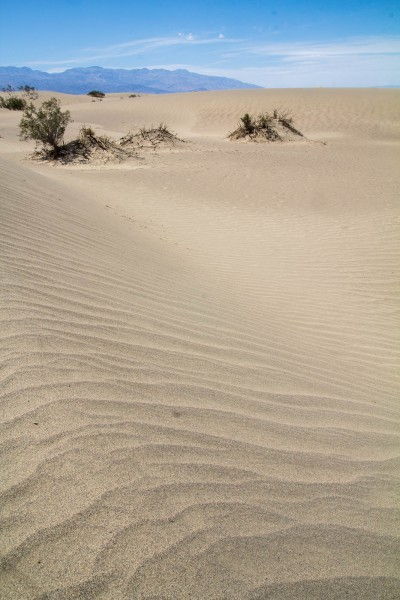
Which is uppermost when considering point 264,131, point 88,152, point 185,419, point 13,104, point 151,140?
point 13,104

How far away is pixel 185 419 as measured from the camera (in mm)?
2125

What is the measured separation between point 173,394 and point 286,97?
3244cm

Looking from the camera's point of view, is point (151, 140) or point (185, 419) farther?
point (151, 140)

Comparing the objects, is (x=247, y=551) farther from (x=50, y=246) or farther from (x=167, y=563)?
(x=50, y=246)

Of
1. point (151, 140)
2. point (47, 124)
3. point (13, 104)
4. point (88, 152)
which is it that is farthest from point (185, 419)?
point (13, 104)

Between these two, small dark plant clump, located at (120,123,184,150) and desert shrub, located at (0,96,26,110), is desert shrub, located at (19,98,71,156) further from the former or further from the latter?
desert shrub, located at (0,96,26,110)

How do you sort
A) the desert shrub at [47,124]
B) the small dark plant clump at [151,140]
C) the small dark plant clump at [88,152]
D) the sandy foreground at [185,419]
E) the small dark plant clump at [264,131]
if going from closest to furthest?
the sandy foreground at [185,419]
the desert shrub at [47,124]
the small dark plant clump at [88,152]
the small dark plant clump at [151,140]
the small dark plant clump at [264,131]

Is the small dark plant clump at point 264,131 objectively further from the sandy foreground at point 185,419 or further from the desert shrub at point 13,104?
the desert shrub at point 13,104

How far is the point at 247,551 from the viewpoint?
155cm

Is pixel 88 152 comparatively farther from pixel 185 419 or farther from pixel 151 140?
pixel 185 419

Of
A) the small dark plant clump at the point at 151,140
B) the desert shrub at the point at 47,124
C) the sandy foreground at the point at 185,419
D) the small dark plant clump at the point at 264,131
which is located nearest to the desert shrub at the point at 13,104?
the small dark plant clump at the point at 151,140

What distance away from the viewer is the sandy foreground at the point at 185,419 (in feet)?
4.75

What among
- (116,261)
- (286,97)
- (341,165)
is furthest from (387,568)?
(286,97)

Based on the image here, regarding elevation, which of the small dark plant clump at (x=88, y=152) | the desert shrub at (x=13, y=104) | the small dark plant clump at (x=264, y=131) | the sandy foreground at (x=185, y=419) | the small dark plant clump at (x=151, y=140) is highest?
the desert shrub at (x=13, y=104)
